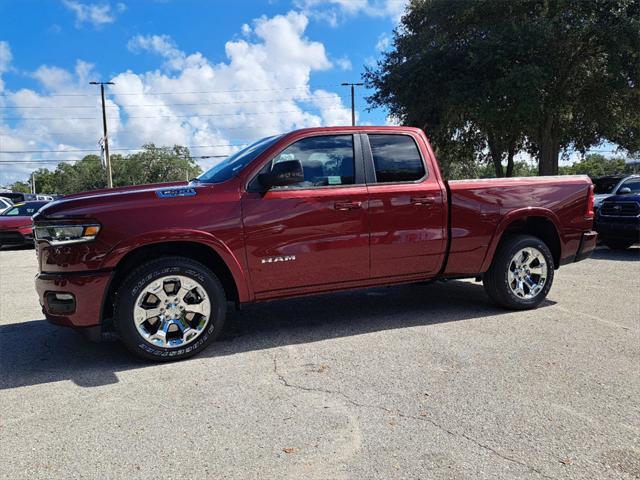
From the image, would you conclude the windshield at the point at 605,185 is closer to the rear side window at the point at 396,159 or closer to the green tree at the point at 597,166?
the rear side window at the point at 396,159

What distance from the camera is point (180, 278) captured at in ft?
13.5

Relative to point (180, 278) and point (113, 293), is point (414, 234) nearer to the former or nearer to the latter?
point (180, 278)

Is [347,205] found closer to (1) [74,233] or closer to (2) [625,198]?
(1) [74,233]

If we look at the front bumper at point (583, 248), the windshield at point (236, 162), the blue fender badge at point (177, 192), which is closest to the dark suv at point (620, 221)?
the front bumper at point (583, 248)

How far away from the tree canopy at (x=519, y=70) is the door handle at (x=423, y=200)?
11942 millimetres

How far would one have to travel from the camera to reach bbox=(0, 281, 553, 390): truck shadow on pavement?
405cm

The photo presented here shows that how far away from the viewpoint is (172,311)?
162 inches

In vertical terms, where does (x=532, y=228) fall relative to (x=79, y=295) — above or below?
above

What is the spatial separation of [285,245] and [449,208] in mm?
1767

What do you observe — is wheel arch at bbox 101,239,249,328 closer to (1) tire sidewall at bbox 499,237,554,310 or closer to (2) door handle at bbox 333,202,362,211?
(2) door handle at bbox 333,202,362,211

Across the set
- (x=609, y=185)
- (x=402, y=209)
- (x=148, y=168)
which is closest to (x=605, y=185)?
(x=609, y=185)

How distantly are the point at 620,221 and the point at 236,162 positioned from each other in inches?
342

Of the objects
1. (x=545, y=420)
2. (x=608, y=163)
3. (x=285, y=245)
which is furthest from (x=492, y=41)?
(x=608, y=163)

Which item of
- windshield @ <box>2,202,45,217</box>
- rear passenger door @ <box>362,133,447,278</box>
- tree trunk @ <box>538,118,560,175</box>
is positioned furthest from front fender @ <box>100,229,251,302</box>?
tree trunk @ <box>538,118,560,175</box>
